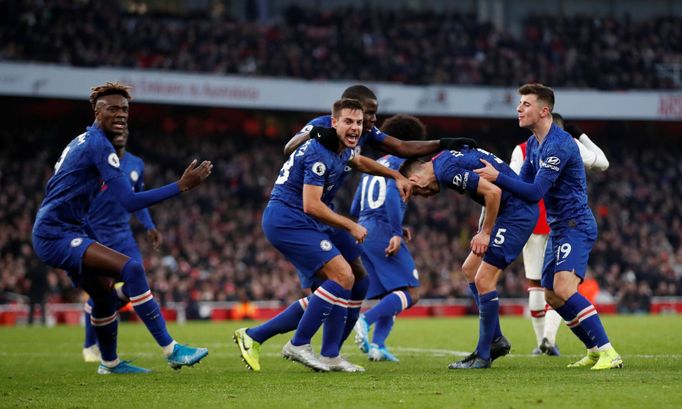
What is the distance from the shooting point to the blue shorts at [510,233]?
9.26m

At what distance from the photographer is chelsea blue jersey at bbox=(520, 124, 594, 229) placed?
29.3 feet

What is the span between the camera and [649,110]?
3812 centimetres

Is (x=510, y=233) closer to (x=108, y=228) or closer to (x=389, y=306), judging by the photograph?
(x=389, y=306)

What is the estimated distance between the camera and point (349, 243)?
9680mm

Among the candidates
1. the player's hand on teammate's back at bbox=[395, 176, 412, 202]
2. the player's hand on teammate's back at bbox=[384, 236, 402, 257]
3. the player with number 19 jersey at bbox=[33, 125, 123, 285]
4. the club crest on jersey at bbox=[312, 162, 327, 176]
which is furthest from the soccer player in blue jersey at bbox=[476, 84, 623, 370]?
the player with number 19 jersey at bbox=[33, 125, 123, 285]

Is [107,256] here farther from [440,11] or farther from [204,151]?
[440,11]

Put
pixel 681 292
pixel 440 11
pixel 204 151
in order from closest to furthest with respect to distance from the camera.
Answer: pixel 681 292
pixel 204 151
pixel 440 11

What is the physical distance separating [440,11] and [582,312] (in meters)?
36.2

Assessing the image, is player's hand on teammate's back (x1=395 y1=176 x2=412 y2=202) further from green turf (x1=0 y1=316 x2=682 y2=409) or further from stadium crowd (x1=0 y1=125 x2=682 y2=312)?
stadium crowd (x1=0 y1=125 x2=682 y2=312)

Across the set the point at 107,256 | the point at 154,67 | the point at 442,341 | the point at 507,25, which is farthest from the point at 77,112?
the point at 107,256

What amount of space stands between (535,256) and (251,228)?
21.9 meters

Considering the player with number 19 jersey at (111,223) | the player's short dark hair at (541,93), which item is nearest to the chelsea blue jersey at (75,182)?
the player with number 19 jersey at (111,223)

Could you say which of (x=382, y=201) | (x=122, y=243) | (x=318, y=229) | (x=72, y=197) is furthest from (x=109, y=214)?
(x=318, y=229)

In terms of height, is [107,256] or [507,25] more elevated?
[507,25]
